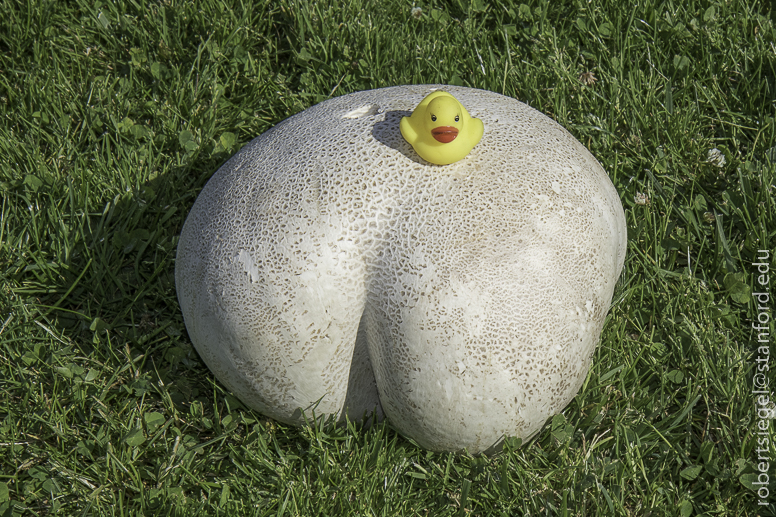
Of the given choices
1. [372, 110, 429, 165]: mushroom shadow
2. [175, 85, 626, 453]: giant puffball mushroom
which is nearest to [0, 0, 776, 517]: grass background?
[175, 85, 626, 453]: giant puffball mushroom

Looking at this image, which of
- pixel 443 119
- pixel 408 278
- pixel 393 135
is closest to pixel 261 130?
pixel 393 135

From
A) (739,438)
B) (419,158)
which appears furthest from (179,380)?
(739,438)

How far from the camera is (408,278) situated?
8.14 ft

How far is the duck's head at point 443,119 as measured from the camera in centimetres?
249

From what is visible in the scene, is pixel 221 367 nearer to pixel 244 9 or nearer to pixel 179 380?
pixel 179 380

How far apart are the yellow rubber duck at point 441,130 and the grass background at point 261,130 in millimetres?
1206

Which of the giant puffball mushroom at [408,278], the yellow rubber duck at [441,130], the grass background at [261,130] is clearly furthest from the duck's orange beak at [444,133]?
the grass background at [261,130]

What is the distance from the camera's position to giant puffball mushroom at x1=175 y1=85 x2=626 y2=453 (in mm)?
2477

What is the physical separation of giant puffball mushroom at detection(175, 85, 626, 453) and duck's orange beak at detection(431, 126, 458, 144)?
0.13 m

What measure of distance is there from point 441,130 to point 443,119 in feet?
0.14

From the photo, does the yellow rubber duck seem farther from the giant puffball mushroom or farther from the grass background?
the grass background

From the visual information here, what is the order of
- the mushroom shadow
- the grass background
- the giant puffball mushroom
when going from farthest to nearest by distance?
the grass background < the mushroom shadow < the giant puffball mushroom

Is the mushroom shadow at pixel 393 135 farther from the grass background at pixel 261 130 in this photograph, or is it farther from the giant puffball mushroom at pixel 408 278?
the grass background at pixel 261 130

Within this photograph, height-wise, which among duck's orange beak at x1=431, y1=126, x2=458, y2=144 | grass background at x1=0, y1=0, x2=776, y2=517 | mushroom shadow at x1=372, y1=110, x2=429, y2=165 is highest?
duck's orange beak at x1=431, y1=126, x2=458, y2=144
